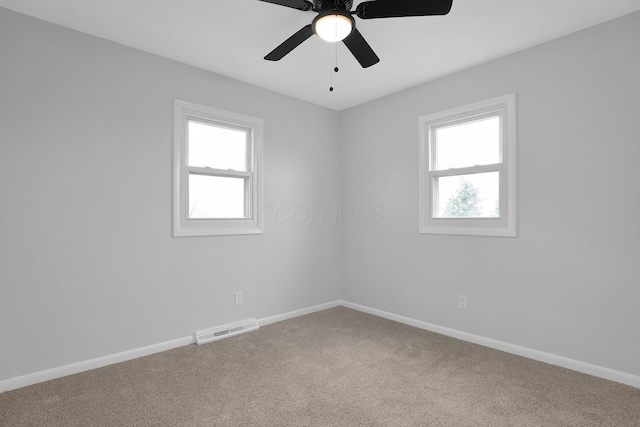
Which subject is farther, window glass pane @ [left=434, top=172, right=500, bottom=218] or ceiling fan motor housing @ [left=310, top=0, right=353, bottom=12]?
window glass pane @ [left=434, top=172, right=500, bottom=218]

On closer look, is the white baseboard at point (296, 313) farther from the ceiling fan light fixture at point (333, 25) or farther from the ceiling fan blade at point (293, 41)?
the ceiling fan light fixture at point (333, 25)

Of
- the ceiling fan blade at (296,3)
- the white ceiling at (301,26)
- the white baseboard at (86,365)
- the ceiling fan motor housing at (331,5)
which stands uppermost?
the white ceiling at (301,26)

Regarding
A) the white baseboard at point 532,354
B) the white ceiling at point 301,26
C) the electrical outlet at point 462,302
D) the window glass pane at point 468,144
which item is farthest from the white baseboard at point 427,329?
the white ceiling at point 301,26

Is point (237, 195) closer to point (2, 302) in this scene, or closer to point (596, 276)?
point (2, 302)

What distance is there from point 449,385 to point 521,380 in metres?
0.54

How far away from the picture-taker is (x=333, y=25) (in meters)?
1.86

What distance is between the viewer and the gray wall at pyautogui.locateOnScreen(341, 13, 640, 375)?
236 centimetres

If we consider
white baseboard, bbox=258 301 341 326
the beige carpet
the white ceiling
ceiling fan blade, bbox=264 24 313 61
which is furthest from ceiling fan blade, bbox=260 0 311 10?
white baseboard, bbox=258 301 341 326

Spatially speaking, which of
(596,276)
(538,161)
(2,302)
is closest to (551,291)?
(596,276)

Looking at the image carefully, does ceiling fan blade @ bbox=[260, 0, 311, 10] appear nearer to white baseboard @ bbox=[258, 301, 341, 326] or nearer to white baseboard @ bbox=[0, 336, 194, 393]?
white baseboard @ bbox=[0, 336, 194, 393]

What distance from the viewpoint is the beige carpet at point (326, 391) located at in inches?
76.0

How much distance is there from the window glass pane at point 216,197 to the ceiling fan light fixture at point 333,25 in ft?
6.27

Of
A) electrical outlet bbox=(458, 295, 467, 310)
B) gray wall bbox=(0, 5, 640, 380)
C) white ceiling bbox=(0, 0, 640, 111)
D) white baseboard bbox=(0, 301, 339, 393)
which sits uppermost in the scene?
white ceiling bbox=(0, 0, 640, 111)

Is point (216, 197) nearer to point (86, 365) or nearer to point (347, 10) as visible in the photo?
point (86, 365)
